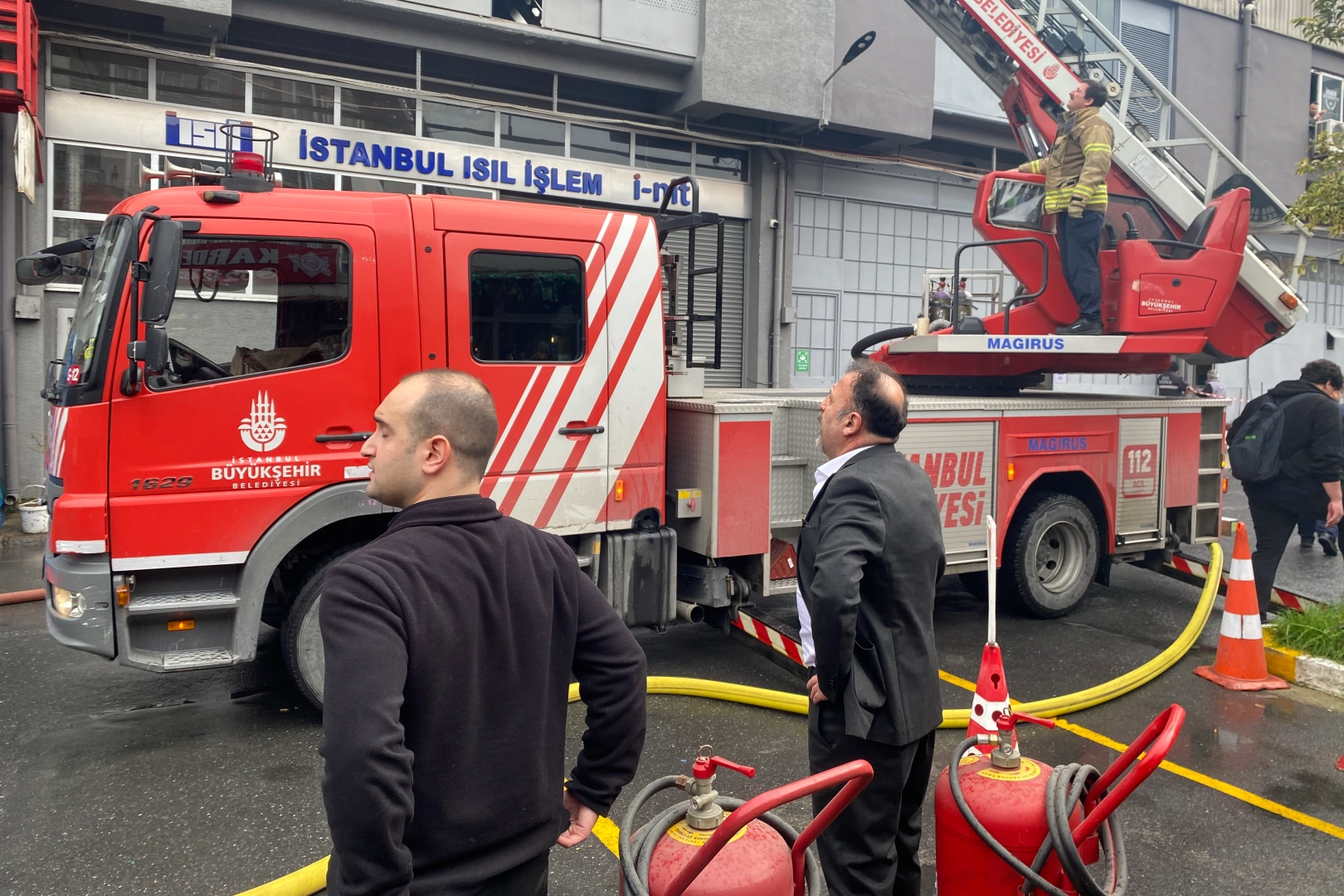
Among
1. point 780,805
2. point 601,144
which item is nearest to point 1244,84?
point 601,144

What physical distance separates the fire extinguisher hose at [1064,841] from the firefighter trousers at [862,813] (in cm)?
17

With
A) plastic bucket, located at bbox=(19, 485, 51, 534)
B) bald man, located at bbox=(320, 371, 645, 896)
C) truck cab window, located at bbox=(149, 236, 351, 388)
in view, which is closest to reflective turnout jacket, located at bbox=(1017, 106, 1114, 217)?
truck cab window, located at bbox=(149, 236, 351, 388)

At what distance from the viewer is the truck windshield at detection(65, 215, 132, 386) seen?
4707 millimetres

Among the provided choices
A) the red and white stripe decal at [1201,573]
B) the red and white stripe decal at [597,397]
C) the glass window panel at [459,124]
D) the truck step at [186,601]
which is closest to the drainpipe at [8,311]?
the glass window panel at [459,124]

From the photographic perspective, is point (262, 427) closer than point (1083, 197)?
Yes

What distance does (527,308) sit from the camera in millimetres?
5477

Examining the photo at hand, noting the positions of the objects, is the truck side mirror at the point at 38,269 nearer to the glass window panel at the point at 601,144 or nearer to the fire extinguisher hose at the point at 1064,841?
the fire extinguisher hose at the point at 1064,841

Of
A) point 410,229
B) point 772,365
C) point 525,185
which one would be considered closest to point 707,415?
point 410,229

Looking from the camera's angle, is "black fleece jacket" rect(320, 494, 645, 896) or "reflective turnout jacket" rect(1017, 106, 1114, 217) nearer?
"black fleece jacket" rect(320, 494, 645, 896)

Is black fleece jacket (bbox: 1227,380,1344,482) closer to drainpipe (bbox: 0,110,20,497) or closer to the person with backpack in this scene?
the person with backpack

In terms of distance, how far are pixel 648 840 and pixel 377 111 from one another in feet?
39.6

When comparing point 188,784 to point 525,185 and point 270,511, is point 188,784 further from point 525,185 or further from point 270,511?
point 525,185

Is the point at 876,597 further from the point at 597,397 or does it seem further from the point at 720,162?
the point at 720,162

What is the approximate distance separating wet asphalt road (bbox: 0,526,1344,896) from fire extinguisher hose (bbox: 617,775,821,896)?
4.60 ft
